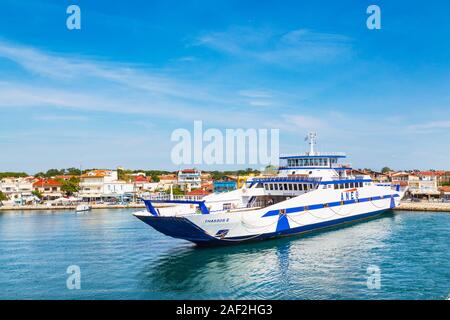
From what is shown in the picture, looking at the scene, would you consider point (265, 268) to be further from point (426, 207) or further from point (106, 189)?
point (106, 189)

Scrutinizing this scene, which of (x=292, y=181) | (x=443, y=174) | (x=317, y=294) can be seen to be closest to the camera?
(x=317, y=294)

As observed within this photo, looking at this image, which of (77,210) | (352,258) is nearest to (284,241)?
(352,258)

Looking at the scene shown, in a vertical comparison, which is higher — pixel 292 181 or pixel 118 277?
pixel 292 181

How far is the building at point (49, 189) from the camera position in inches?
3079

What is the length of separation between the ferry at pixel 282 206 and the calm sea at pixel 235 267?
3.54 feet

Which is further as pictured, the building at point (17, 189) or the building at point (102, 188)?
the building at point (17, 189)

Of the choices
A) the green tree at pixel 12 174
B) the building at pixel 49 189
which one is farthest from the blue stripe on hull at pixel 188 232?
the green tree at pixel 12 174

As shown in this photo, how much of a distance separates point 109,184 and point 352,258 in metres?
63.1

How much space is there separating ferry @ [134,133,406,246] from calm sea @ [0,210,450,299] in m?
1.08

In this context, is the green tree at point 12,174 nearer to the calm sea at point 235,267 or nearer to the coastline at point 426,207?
the calm sea at point 235,267

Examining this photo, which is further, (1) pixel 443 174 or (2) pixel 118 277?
(1) pixel 443 174

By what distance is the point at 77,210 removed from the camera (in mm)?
58844

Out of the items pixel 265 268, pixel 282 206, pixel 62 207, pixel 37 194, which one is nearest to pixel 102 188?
pixel 37 194
